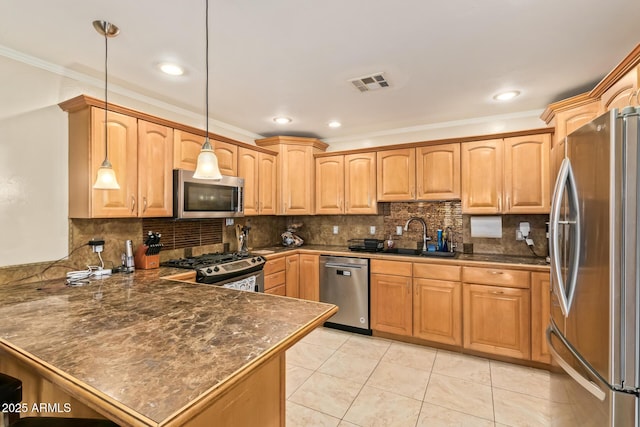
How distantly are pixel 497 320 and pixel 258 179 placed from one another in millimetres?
2986

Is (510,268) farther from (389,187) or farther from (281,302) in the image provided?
(281,302)

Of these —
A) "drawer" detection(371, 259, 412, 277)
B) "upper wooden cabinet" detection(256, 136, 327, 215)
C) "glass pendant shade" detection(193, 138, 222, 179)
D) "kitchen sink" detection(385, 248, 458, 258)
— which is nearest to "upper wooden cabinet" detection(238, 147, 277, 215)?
"upper wooden cabinet" detection(256, 136, 327, 215)

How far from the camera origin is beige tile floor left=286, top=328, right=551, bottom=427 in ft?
6.64

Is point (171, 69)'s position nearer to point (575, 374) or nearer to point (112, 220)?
point (112, 220)

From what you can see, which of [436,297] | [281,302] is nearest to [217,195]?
[281,302]

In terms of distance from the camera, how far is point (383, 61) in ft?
7.09

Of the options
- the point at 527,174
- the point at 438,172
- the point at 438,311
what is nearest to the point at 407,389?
the point at 438,311

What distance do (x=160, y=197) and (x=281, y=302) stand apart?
1.75 meters

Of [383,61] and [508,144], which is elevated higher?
[383,61]

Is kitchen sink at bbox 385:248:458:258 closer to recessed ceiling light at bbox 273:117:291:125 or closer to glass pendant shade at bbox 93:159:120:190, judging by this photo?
recessed ceiling light at bbox 273:117:291:125

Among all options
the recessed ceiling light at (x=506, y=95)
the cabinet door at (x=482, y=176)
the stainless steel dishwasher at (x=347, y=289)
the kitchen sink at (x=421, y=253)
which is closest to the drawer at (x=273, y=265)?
the stainless steel dishwasher at (x=347, y=289)

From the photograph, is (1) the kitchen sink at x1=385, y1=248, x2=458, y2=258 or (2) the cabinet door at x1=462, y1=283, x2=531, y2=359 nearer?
(2) the cabinet door at x1=462, y1=283, x2=531, y2=359

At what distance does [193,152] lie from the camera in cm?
295

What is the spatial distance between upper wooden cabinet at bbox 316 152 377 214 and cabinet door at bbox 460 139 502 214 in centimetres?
104
